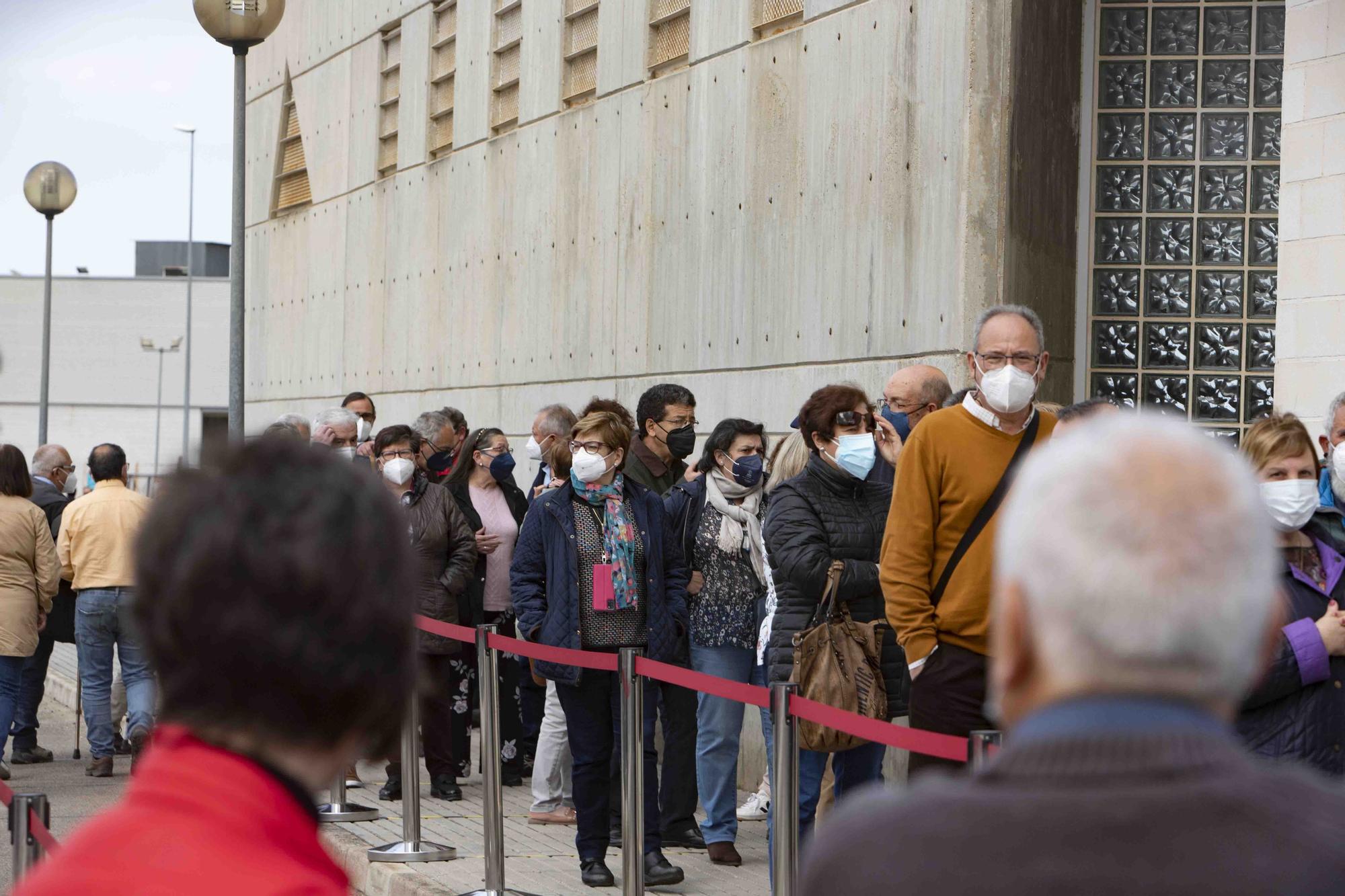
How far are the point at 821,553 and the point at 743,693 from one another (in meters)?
1.32

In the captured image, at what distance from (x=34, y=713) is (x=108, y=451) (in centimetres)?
218

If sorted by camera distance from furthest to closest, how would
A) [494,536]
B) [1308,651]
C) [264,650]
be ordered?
[494,536]
[1308,651]
[264,650]

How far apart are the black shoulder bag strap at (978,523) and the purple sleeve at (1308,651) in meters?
1.02

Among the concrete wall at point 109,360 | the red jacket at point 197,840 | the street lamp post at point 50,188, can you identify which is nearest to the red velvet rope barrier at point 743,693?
the red jacket at point 197,840

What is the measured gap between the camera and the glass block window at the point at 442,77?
16.0 meters

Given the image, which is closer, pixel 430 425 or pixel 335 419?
pixel 335 419

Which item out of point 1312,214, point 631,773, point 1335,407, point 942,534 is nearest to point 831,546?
point 631,773

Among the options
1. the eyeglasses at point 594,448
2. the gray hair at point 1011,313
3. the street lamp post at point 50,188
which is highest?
the street lamp post at point 50,188

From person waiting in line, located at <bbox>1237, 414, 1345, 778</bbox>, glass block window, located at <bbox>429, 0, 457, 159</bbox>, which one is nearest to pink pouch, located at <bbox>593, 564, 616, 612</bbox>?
person waiting in line, located at <bbox>1237, 414, 1345, 778</bbox>

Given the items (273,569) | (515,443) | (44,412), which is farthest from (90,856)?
(44,412)

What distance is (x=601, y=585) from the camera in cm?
753

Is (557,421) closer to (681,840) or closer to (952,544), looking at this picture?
(681,840)

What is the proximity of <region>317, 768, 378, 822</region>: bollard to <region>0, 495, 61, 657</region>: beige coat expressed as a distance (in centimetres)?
251

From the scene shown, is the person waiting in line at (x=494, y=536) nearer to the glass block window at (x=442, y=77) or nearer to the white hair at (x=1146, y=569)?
the glass block window at (x=442, y=77)
